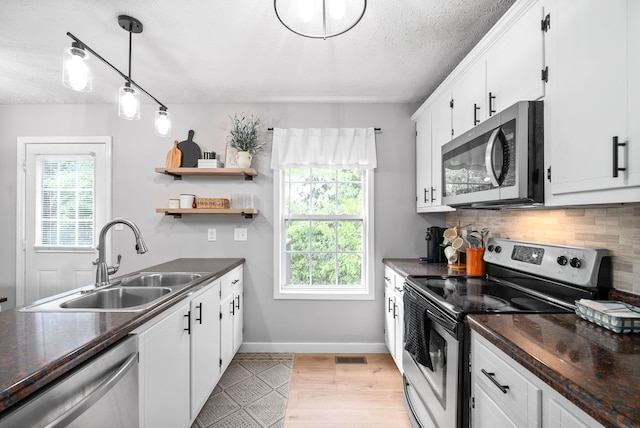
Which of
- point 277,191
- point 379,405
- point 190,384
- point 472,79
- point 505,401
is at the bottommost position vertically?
point 379,405

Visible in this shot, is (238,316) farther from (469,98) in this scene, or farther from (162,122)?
(469,98)

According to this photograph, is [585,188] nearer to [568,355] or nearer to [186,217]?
[568,355]

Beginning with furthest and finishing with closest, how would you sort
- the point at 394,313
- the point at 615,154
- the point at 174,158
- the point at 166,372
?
the point at 174,158 → the point at 394,313 → the point at 166,372 → the point at 615,154

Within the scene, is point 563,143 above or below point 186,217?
above

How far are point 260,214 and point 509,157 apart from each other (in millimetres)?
2255

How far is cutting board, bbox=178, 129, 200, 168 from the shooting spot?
3118 millimetres

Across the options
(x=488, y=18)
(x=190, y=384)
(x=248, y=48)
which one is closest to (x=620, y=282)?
(x=488, y=18)

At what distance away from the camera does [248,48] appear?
2.18 meters

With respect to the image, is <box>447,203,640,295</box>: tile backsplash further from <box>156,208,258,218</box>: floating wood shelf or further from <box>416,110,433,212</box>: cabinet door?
<box>156,208,258,218</box>: floating wood shelf

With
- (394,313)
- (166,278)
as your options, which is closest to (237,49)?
(166,278)

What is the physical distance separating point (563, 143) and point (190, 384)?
2.15 meters

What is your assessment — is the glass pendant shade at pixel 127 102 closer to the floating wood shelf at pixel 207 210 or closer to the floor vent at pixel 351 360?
the floating wood shelf at pixel 207 210

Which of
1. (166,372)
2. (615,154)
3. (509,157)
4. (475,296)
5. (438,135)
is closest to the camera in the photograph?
(615,154)

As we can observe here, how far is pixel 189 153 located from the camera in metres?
3.13
